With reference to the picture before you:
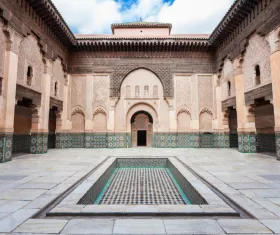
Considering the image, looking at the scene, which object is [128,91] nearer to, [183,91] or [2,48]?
[183,91]

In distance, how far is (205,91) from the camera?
10.2 meters

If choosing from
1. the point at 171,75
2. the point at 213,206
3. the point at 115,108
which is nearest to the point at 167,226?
the point at 213,206

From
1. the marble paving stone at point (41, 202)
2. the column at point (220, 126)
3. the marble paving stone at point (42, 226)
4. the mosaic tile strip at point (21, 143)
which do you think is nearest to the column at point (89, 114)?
the mosaic tile strip at point (21, 143)

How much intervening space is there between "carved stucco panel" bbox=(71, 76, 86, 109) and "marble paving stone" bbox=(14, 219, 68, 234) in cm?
864

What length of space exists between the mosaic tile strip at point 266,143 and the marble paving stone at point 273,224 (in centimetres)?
726

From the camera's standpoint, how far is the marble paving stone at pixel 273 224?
1.65 m

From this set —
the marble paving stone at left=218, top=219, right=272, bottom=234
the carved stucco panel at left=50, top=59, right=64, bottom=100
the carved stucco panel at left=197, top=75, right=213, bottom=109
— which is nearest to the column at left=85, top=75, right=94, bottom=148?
the carved stucco panel at left=50, top=59, right=64, bottom=100

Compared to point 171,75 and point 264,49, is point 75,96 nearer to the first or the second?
point 171,75

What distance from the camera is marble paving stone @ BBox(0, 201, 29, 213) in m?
2.03

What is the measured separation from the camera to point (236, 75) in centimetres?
801

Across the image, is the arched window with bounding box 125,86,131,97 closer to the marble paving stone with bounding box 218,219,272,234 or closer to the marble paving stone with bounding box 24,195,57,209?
the marble paving stone with bounding box 24,195,57,209

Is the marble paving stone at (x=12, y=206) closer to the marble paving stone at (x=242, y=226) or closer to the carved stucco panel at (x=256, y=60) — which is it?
the marble paving stone at (x=242, y=226)

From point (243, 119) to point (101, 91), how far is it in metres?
6.92

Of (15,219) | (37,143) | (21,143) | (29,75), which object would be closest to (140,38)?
(29,75)
